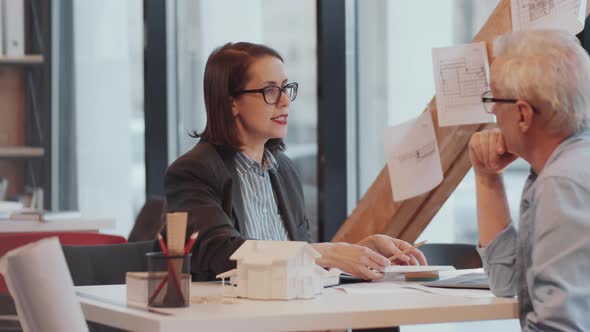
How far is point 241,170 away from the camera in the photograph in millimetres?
2914

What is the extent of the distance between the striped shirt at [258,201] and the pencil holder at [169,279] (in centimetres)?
88

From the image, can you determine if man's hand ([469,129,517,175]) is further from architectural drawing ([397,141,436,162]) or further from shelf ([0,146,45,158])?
shelf ([0,146,45,158])

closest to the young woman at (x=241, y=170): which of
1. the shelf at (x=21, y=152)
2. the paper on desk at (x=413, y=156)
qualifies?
the paper on desk at (x=413, y=156)

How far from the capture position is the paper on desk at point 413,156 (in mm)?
3305

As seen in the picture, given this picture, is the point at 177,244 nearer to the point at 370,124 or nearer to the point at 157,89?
the point at 370,124

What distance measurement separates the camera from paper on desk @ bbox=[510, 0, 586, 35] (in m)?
2.68

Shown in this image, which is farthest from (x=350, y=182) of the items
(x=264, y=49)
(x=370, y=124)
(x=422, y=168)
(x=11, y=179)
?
(x=11, y=179)

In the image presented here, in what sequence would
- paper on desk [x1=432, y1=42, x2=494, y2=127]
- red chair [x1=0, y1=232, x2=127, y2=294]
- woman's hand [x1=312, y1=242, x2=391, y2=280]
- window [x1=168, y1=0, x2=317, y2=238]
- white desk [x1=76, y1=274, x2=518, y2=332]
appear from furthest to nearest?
window [x1=168, y1=0, x2=317, y2=238], red chair [x1=0, y1=232, x2=127, y2=294], paper on desk [x1=432, y1=42, x2=494, y2=127], woman's hand [x1=312, y1=242, x2=391, y2=280], white desk [x1=76, y1=274, x2=518, y2=332]

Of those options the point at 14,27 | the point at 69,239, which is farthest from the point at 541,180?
the point at 14,27

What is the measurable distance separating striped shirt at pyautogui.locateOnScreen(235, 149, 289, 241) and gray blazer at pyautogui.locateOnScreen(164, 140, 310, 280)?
1.1 inches

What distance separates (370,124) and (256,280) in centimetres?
218

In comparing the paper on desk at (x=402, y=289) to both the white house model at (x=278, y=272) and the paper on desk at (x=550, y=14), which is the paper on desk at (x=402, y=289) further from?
the paper on desk at (x=550, y=14)

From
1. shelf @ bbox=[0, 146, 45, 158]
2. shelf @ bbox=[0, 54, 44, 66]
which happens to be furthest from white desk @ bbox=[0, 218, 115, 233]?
shelf @ bbox=[0, 54, 44, 66]

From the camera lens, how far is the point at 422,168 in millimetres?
3332
